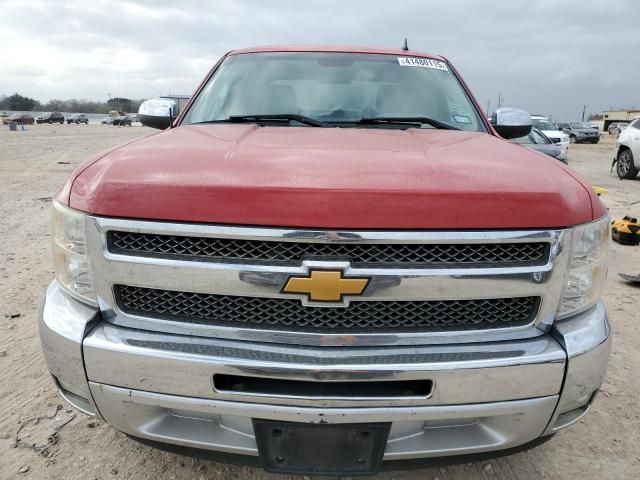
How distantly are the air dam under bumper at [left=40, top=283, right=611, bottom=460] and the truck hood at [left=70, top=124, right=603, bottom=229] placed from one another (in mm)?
408

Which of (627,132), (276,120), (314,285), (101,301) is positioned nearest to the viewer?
(314,285)

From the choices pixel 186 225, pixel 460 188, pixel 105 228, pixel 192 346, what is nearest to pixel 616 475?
pixel 460 188

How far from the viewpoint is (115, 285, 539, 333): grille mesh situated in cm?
158

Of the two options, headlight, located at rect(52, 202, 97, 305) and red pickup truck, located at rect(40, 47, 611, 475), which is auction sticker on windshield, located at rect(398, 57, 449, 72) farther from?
headlight, located at rect(52, 202, 97, 305)

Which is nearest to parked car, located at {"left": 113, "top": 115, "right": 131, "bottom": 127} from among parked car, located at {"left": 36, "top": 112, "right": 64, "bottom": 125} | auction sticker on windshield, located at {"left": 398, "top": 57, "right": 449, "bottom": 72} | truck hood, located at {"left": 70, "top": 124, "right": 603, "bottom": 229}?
parked car, located at {"left": 36, "top": 112, "right": 64, "bottom": 125}

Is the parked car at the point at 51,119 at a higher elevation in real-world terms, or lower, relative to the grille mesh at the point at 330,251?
lower

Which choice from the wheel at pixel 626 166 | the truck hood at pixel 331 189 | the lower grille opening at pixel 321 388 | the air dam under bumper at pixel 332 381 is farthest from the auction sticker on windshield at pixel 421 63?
the wheel at pixel 626 166

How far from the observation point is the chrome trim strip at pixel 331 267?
1491 mm

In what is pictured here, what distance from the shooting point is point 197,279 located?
155 cm

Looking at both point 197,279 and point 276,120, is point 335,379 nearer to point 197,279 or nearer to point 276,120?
point 197,279

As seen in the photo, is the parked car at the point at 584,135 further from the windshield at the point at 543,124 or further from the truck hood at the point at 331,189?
the truck hood at the point at 331,189

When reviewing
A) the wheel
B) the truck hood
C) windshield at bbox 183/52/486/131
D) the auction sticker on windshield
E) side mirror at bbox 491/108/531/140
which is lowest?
the wheel

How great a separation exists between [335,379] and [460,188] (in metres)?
0.71

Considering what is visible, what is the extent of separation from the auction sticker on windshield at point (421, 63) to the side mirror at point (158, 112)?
153cm
